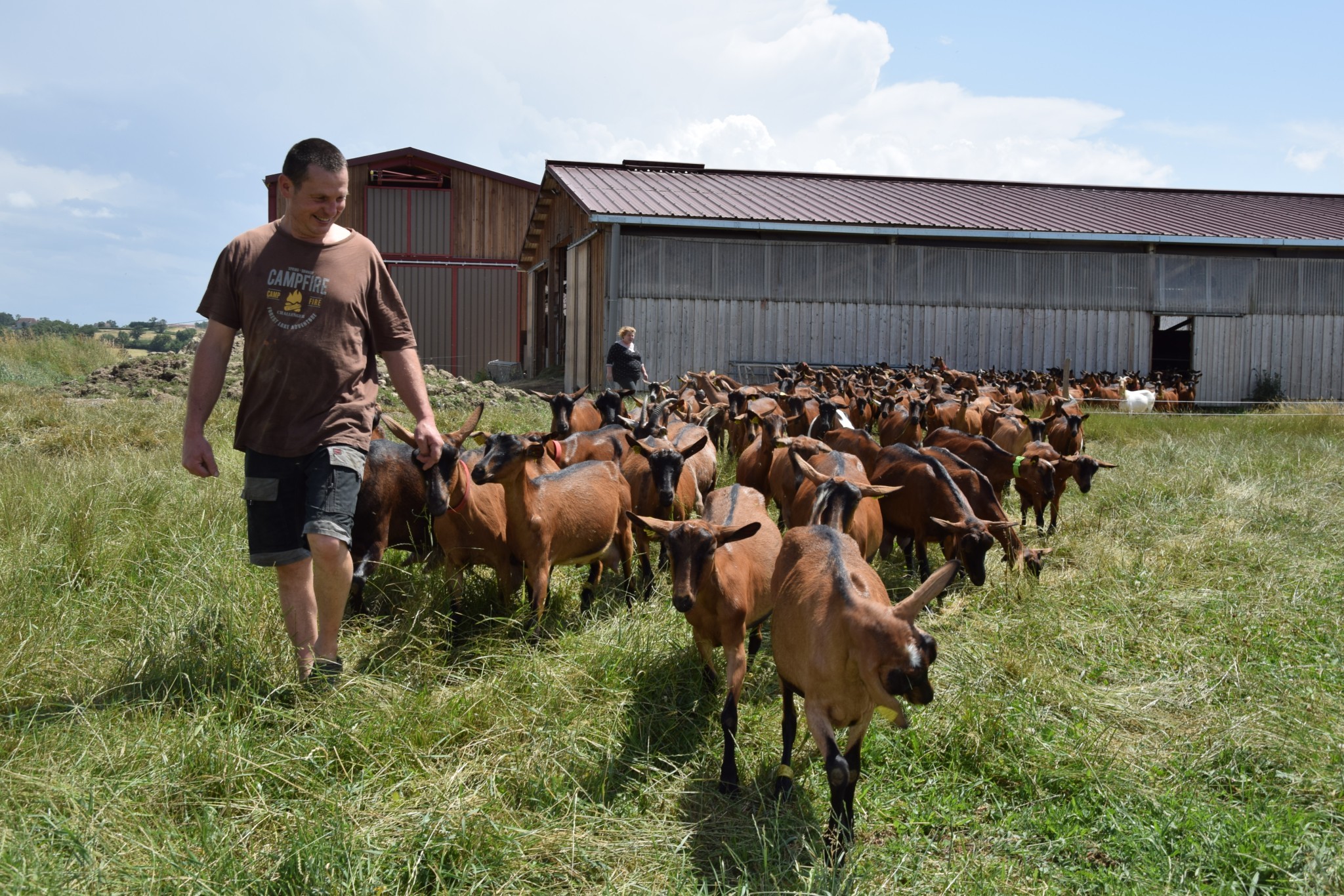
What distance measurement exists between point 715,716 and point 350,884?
2.27 meters

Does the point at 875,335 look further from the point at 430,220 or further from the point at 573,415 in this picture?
the point at 430,220

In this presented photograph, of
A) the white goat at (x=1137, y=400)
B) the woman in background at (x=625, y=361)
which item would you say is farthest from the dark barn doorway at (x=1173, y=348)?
the woman in background at (x=625, y=361)

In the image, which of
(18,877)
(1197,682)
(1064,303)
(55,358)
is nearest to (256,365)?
(18,877)

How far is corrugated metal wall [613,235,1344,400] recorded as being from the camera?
65.6 ft

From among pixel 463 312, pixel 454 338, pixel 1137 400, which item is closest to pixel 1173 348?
pixel 1137 400

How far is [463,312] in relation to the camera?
96.2 ft

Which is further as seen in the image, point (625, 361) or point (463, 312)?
point (463, 312)

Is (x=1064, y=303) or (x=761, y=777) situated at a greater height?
(x=1064, y=303)

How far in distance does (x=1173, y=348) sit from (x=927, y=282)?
11.8m

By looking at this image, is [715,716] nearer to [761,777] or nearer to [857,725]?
[761,777]

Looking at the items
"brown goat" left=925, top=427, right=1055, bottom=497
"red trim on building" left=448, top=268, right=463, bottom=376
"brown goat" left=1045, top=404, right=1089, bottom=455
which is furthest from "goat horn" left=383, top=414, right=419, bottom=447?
"red trim on building" left=448, top=268, right=463, bottom=376

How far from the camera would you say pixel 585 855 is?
342cm

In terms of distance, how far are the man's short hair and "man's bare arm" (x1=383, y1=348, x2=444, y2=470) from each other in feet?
2.65

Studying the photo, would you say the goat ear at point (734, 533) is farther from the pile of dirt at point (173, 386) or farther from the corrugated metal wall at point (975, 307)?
the corrugated metal wall at point (975, 307)
